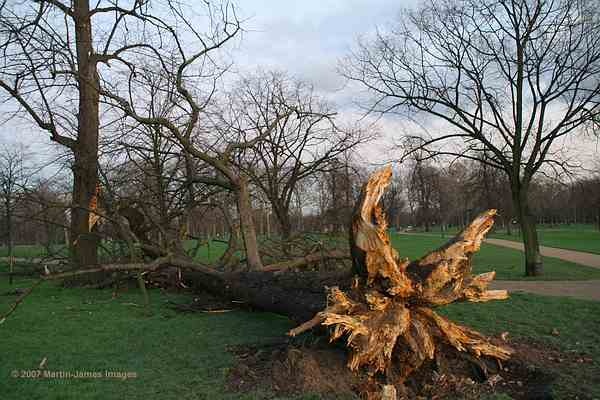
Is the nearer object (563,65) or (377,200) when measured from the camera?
(377,200)

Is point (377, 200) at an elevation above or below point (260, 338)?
above

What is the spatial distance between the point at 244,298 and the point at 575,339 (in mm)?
4345

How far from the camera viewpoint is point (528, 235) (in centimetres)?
1294

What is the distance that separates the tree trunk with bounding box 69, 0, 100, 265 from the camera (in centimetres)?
1059

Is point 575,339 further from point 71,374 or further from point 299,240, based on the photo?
point 299,240

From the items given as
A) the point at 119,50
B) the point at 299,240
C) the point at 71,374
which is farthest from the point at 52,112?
the point at 71,374

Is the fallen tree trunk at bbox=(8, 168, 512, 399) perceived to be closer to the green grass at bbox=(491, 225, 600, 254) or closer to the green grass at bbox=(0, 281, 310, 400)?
the green grass at bbox=(0, 281, 310, 400)

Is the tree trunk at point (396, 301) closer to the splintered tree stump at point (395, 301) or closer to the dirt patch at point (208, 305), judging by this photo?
the splintered tree stump at point (395, 301)

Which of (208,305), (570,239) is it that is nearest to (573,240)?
(570,239)

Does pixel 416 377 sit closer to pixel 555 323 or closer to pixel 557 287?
pixel 555 323

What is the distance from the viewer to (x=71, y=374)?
13.7ft

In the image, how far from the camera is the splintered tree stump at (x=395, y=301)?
3.77m

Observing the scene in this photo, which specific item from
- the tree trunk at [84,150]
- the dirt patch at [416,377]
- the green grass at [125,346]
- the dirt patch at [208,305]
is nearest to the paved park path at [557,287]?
the dirt patch at [416,377]

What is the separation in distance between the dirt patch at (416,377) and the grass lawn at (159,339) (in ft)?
0.57
